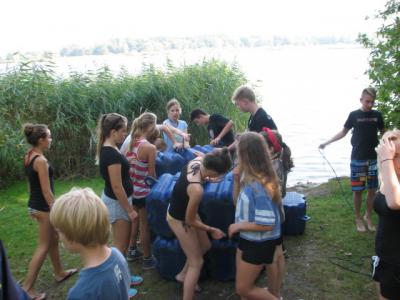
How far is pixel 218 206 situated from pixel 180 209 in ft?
1.74

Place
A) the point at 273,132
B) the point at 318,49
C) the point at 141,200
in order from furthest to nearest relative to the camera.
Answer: the point at 318,49
the point at 141,200
the point at 273,132

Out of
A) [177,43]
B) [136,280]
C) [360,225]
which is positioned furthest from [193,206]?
[177,43]

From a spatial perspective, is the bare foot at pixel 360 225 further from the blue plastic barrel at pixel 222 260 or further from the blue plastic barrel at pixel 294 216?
the blue plastic barrel at pixel 222 260

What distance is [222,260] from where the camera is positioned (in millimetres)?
4207

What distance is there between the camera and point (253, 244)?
3.16 metres

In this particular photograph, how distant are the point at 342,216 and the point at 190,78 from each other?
19.2 feet

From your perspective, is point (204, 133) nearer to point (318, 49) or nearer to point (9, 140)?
point (9, 140)

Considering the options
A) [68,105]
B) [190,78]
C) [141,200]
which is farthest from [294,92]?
[141,200]

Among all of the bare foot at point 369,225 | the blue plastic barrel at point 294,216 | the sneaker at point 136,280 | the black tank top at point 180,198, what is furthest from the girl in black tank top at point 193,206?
the bare foot at point 369,225

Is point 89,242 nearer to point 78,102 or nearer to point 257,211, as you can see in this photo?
point 257,211

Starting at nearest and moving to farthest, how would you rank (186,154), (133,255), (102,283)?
(102,283) → (133,255) → (186,154)

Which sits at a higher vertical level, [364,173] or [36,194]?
[36,194]

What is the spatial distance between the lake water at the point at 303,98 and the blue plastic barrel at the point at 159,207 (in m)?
4.78

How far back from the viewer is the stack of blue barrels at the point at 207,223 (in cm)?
400
